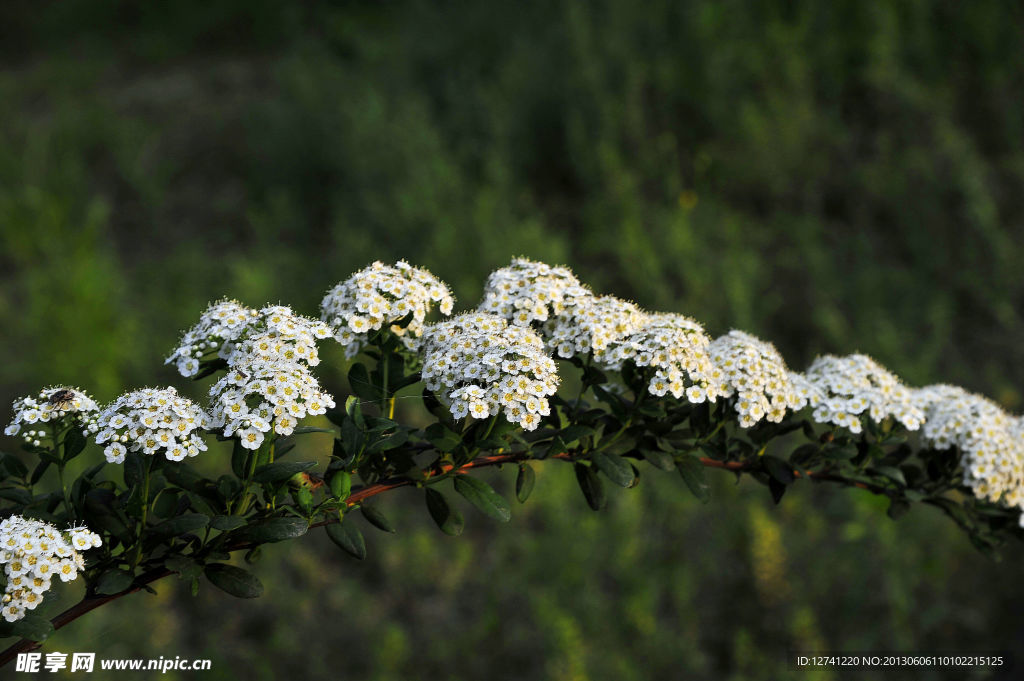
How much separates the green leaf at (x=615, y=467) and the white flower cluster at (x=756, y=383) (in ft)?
0.64

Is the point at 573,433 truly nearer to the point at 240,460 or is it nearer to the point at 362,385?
the point at 362,385

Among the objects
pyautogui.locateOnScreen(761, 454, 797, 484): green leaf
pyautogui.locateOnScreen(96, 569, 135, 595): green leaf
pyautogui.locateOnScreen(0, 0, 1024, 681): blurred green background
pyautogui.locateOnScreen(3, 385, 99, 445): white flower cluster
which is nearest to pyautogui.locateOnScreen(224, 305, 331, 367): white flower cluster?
pyautogui.locateOnScreen(3, 385, 99, 445): white flower cluster

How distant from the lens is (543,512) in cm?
362

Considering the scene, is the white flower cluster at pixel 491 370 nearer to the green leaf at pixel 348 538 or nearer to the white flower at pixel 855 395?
the green leaf at pixel 348 538

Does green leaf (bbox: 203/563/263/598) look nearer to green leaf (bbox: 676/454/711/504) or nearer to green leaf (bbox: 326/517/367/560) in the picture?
green leaf (bbox: 326/517/367/560)

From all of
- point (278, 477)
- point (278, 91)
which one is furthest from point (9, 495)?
point (278, 91)

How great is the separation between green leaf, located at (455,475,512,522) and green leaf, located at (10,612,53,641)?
22.5 inches

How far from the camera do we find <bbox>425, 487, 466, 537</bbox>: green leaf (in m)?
1.42

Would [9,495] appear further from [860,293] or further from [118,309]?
[860,293]

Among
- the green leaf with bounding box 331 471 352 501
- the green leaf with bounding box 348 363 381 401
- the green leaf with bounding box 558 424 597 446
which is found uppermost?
the green leaf with bounding box 348 363 381 401

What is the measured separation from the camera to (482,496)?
1.40 m

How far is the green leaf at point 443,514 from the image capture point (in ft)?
4.67

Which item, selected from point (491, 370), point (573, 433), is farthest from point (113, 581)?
point (573, 433)

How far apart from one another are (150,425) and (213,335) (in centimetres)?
28
